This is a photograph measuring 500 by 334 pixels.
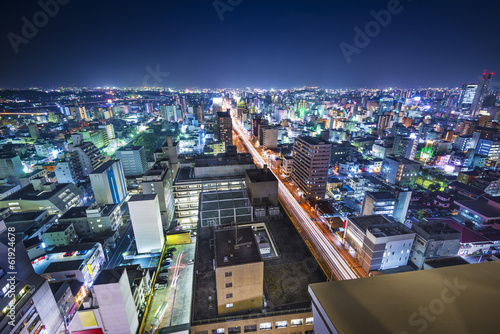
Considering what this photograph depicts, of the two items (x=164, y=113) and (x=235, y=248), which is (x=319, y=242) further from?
(x=164, y=113)

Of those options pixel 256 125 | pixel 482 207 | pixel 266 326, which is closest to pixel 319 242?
pixel 266 326

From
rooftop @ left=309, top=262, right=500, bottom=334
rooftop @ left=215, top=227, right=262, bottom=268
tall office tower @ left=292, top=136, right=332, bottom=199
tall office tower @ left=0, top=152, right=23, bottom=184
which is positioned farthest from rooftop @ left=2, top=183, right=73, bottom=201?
rooftop @ left=309, top=262, right=500, bottom=334

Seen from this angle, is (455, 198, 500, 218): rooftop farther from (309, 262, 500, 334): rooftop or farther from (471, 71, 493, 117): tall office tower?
(471, 71, 493, 117): tall office tower

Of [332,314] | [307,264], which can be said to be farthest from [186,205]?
[332,314]

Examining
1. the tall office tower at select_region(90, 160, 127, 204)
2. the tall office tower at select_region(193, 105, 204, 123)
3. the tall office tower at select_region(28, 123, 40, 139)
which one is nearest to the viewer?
the tall office tower at select_region(90, 160, 127, 204)

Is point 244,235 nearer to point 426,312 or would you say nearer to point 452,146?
point 426,312

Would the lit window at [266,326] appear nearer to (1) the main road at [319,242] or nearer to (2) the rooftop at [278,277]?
(2) the rooftop at [278,277]

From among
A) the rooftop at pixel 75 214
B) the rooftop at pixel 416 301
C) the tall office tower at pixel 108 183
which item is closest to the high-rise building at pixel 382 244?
the rooftop at pixel 416 301
